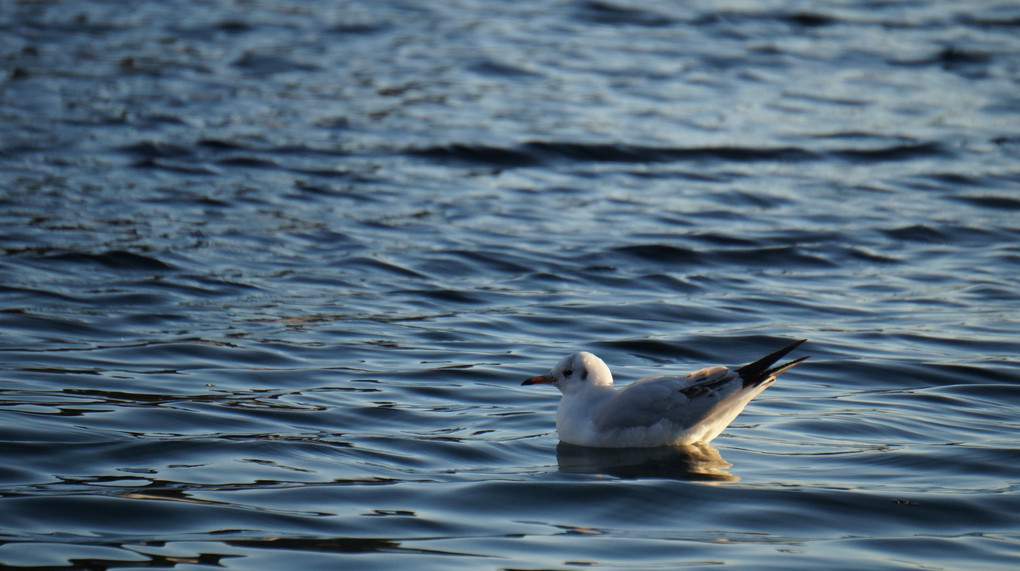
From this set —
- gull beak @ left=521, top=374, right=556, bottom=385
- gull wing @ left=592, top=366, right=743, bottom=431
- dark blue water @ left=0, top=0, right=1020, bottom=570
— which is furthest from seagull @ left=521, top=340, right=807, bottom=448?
gull beak @ left=521, top=374, right=556, bottom=385

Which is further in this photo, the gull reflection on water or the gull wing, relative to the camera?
the gull wing

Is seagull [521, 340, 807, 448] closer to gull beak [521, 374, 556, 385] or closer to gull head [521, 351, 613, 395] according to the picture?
gull head [521, 351, 613, 395]

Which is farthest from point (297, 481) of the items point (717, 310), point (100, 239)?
point (100, 239)

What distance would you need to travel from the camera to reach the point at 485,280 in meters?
11.3

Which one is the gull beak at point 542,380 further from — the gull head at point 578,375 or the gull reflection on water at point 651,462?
the gull reflection on water at point 651,462

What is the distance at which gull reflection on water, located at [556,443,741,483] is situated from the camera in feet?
21.4

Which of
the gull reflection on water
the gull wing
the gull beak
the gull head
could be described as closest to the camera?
the gull reflection on water

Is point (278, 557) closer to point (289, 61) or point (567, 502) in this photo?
point (567, 502)

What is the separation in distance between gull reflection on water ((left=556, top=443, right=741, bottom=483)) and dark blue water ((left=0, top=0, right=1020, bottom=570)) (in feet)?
0.11

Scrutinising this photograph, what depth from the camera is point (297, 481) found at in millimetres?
6020

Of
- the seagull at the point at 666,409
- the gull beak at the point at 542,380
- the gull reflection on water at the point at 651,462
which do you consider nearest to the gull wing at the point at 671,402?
the seagull at the point at 666,409

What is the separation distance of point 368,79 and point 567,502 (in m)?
14.5

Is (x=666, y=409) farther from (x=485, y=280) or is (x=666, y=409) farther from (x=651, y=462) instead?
(x=485, y=280)

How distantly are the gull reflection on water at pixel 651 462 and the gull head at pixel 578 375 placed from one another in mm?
362
